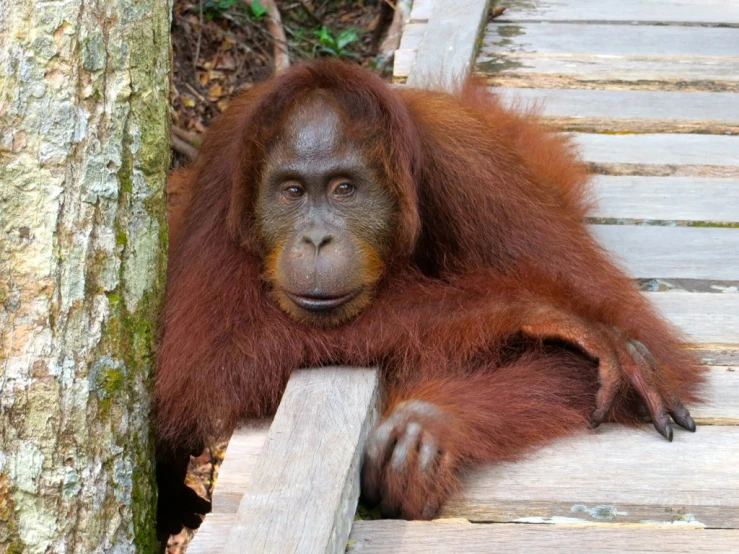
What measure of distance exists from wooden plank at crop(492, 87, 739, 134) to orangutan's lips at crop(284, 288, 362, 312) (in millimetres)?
1865

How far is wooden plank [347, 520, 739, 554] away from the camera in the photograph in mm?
2172

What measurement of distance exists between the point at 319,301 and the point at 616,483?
94cm

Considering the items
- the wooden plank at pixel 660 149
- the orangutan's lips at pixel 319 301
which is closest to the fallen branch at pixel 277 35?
the wooden plank at pixel 660 149

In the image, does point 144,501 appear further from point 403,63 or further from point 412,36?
point 412,36

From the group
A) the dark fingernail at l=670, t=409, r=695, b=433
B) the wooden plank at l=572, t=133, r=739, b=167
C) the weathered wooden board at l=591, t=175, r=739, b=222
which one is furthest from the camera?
the wooden plank at l=572, t=133, r=739, b=167

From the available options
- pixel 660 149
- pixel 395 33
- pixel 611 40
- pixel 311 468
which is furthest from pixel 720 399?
pixel 395 33

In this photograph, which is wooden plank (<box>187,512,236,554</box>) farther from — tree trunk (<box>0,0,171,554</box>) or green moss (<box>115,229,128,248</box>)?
green moss (<box>115,229,128,248</box>)

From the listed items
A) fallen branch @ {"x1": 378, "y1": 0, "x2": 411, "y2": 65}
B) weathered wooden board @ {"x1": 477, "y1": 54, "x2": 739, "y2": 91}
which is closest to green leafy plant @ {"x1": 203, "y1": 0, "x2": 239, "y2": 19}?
fallen branch @ {"x1": 378, "y1": 0, "x2": 411, "y2": 65}

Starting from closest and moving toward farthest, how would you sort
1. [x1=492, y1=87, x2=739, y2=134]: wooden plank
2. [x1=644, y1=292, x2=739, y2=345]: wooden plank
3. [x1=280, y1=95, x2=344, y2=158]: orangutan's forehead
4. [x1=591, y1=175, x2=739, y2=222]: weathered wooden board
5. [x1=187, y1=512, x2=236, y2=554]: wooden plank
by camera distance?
[x1=187, y1=512, x2=236, y2=554]: wooden plank < [x1=280, y1=95, x2=344, y2=158]: orangutan's forehead < [x1=644, y1=292, x2=739, y2=345]: wooden plank < [x1=591, y1=175, x2=739, y2=222]: weathered wooden board < [x1=492, y1=87, x2=739, y2=134]: wooden plank

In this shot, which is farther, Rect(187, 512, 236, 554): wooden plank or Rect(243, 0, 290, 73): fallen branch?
Rect(243, 0, 290, 73): fallen branch

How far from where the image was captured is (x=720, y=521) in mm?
2281

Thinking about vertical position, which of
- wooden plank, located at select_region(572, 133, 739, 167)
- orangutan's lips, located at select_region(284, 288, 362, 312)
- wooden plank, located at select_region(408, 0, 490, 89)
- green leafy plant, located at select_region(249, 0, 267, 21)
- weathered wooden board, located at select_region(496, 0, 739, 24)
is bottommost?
green leafy plant, located at select_region(249, 0, 267, 21)

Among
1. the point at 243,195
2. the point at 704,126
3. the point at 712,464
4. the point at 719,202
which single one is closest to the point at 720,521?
the point at 712,464

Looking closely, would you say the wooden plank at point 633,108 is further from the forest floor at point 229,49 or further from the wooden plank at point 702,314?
the forest floor at point 229,49
